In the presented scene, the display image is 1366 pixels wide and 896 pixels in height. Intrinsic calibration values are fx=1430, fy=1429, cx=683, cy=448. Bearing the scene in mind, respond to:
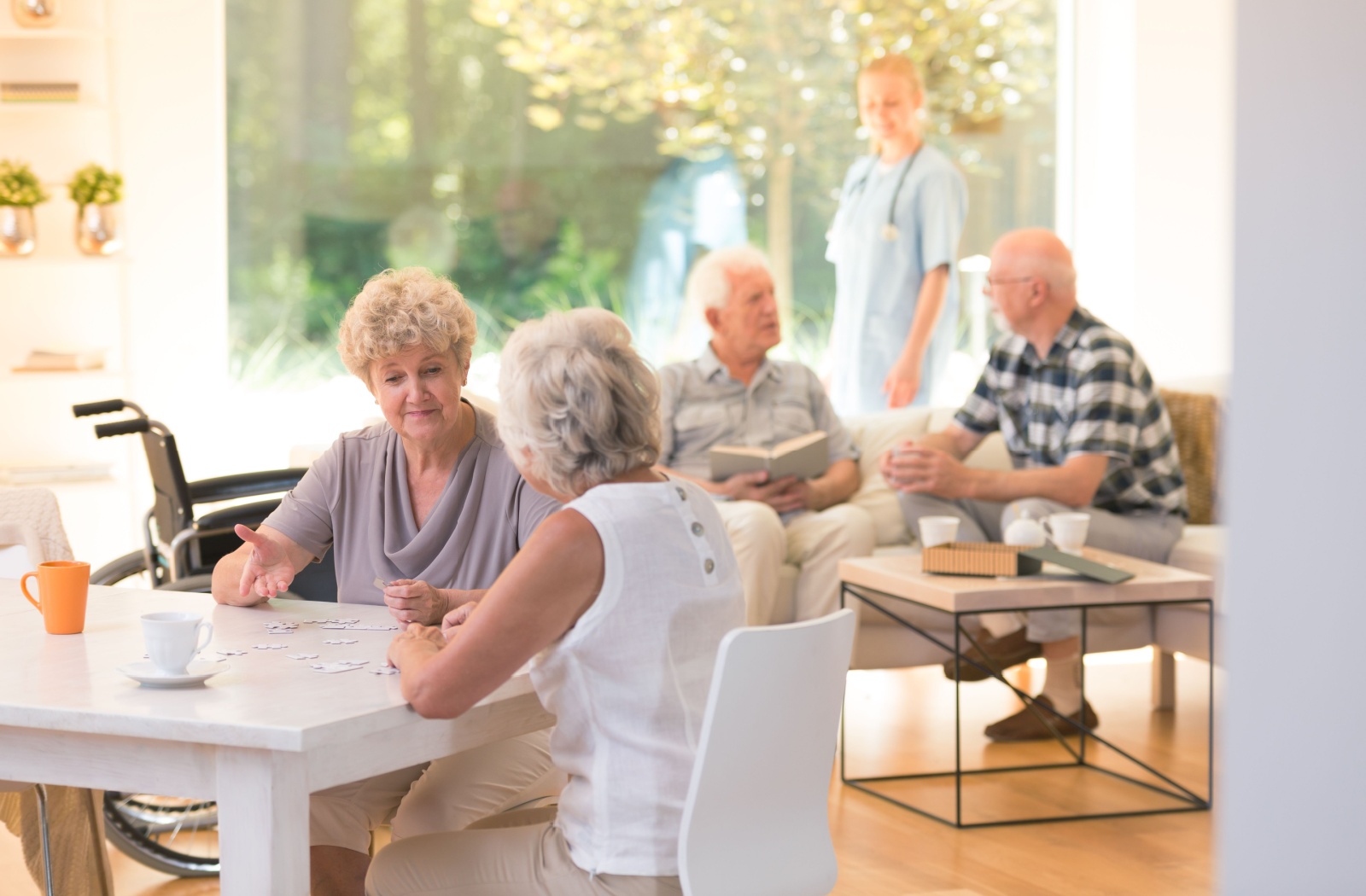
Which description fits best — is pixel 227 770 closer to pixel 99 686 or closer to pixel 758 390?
pixel 99 686

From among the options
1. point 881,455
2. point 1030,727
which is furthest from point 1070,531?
point 881,455

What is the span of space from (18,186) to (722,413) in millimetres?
2344

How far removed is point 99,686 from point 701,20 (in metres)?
4.44

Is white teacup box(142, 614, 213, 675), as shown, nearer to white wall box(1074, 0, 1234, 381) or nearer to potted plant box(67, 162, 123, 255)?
potted plant box(67, 162, 123, 255)

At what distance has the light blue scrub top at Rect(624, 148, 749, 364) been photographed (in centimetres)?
555

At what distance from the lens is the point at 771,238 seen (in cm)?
562

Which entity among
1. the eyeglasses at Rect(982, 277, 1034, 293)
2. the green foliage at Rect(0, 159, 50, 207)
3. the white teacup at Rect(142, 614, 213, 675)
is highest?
the green foliage at Rect(0, 159, 50, 207)

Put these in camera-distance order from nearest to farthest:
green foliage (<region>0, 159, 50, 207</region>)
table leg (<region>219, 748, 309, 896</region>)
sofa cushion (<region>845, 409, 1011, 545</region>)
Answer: table leg (<region>219, 748, 309, 896</region>)
sofa cushion (<region>845, 409, 1011, 545</region>)
green foliage (<region>0, 159, 50, 207</region>)

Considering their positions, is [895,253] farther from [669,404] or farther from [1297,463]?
[1297,463]

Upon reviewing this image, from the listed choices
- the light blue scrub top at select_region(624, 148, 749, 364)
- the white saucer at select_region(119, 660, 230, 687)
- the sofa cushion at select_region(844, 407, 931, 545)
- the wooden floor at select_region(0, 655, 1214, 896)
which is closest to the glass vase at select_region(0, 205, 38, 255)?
the light blue scrub top at select_region(624, 148, 749, 364)

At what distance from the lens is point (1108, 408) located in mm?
3543

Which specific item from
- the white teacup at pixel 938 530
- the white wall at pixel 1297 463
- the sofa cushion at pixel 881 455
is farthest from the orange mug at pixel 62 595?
the sofa cushion at pixel 881 455

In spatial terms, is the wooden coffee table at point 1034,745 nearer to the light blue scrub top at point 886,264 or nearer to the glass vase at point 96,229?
the light blue scrub top at point 886,264

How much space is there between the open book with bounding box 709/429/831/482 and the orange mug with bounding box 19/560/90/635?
2.23 metres
